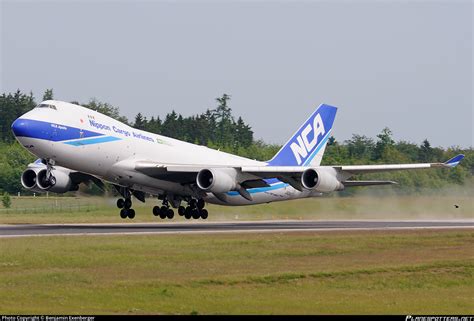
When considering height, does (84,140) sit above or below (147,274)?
above

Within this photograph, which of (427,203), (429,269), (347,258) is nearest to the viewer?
(429,269)

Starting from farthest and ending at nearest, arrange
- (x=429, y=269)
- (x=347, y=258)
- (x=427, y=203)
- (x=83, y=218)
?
(x=427, y=203), (x=83, y=218), (x=347, y=258), (x=429, y=269)

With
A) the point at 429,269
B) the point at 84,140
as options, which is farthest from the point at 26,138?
the point at 429,269

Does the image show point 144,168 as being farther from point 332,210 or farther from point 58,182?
point 332,210

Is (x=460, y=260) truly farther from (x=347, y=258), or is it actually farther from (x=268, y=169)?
(x=268, y=169)

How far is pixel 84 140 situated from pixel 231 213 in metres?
14.2

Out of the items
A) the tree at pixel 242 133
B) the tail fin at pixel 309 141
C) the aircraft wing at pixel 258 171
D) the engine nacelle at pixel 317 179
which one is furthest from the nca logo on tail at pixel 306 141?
the tree at pixel 242 133

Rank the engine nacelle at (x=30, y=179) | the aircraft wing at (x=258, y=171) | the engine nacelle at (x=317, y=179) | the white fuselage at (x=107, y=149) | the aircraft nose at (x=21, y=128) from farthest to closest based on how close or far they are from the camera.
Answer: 1. the engine nacelle at (x=30, y=179)
2. the engine nacelle at (x=317, y=179)
3. the aircraft wing at (x=258, y=171)
4. the white fuselage at (x=107, y=149)
5. the aircraft nose at (x=21, y=128)

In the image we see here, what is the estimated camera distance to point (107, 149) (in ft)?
136

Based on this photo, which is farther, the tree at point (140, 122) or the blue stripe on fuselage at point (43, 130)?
the tree at point (140, 122)

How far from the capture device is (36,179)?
1742 inches

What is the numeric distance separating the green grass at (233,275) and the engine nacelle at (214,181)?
8401 mm

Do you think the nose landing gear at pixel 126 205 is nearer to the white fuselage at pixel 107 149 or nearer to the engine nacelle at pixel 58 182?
→ the white fuselage at pixel 107 149

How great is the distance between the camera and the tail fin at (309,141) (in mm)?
51422
